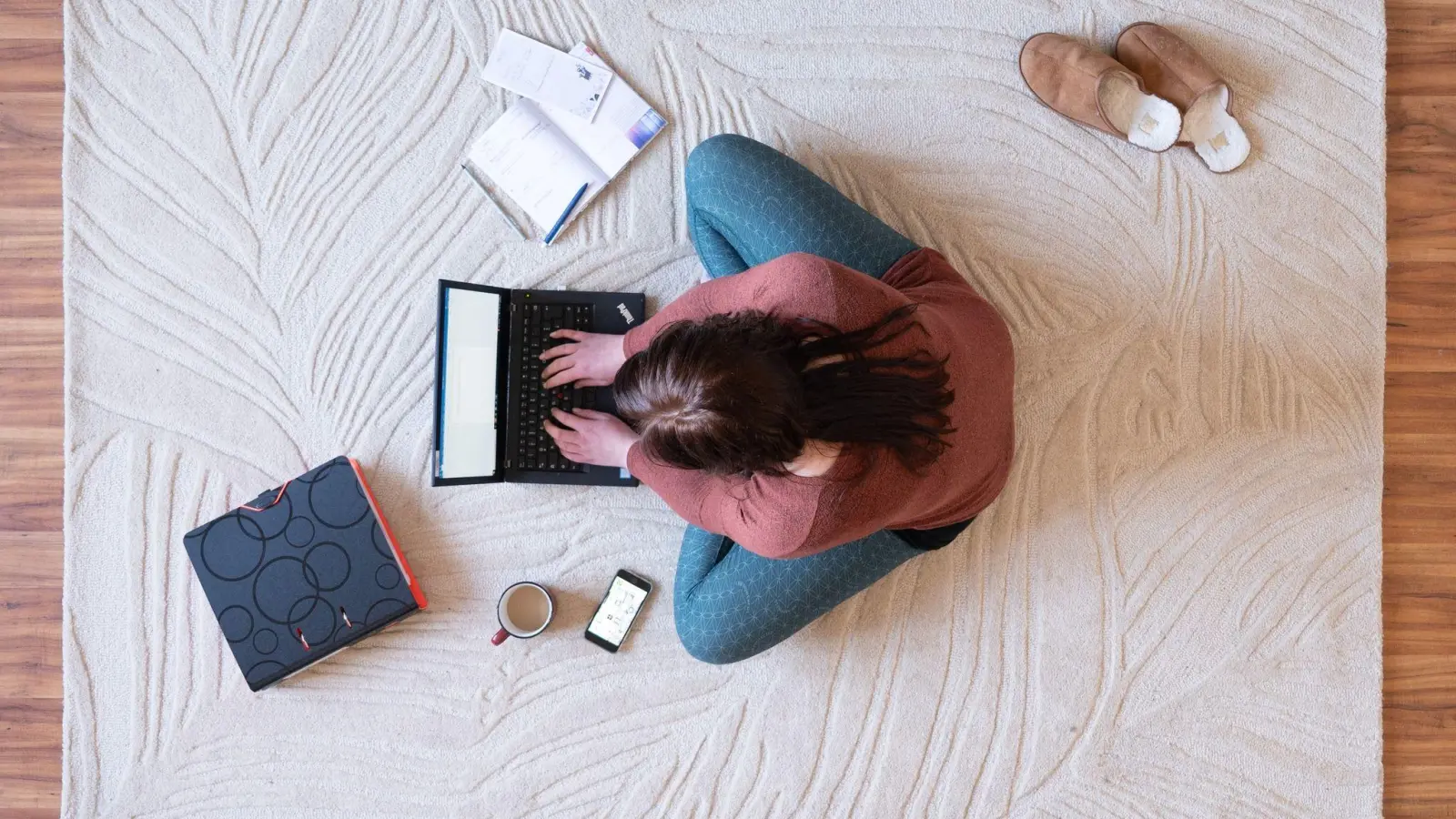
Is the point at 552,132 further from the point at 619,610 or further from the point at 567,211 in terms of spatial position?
the point at 619,610

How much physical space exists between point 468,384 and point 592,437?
0.21 metres

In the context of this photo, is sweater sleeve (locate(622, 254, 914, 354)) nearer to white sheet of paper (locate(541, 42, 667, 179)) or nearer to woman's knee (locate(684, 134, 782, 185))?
woman's knee (locate(684, 134, 782, 185))

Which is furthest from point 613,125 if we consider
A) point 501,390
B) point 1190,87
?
point 1190,87

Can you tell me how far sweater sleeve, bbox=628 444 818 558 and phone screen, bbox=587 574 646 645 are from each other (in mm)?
296

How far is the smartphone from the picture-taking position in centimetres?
132

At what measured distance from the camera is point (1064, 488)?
1.36 metres

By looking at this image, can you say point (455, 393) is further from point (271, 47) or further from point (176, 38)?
point (176, 38)

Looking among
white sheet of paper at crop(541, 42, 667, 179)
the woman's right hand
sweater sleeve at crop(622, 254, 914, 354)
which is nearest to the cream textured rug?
white sheet of paper at crop(541, 42, 667, 179)

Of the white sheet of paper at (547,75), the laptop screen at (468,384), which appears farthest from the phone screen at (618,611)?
the white sheet of paper at (547,75)

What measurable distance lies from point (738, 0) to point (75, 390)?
126cm

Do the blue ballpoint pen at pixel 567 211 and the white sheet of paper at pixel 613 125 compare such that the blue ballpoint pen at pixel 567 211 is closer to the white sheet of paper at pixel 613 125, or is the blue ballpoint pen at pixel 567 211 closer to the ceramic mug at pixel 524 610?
the white sheet of paper at pixel 613 125

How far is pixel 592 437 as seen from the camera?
4.01 feet

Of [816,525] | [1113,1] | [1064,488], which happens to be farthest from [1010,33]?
[816,525]

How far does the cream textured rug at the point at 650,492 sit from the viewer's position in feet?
4.34
